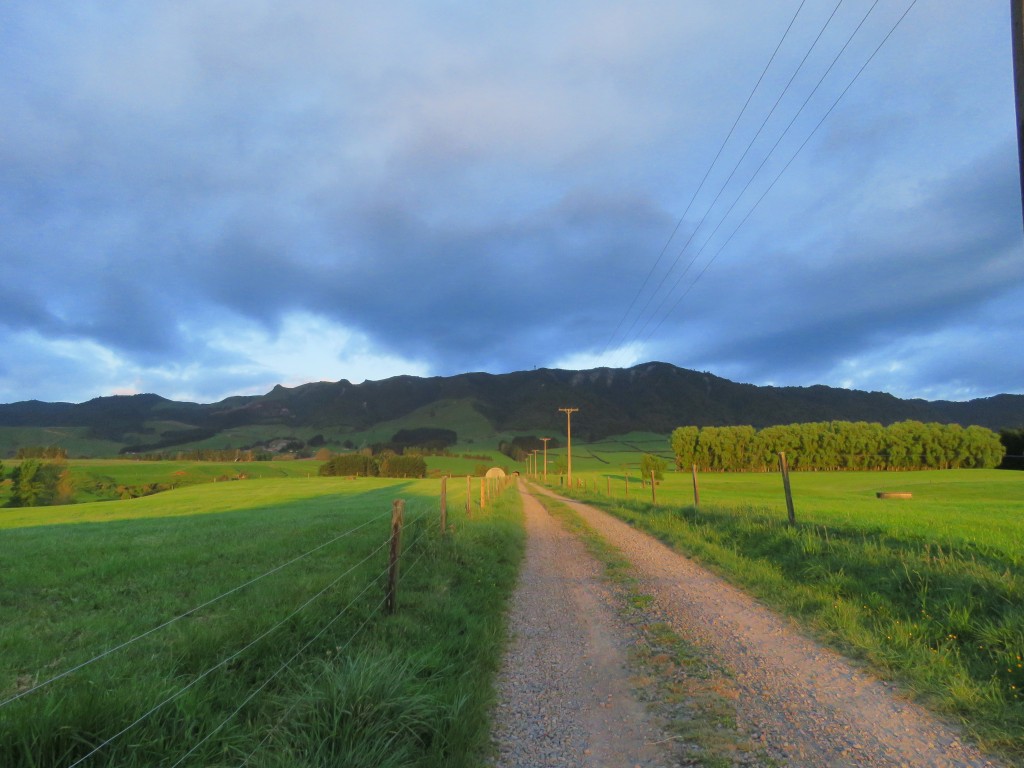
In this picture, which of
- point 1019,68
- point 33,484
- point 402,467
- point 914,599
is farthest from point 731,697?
point 402,467

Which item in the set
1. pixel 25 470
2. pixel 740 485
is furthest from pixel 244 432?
pixel 740 485

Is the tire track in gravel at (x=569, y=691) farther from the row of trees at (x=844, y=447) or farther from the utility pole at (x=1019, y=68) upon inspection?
the row of trees at (x=844, y=447)

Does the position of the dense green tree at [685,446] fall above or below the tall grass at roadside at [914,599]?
above

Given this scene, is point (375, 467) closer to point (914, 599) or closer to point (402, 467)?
point (402, 467)

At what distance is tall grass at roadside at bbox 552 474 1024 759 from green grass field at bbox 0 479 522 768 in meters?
4.11

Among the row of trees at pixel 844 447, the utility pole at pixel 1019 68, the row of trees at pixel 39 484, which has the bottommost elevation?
the row of trees at pixel 39 484

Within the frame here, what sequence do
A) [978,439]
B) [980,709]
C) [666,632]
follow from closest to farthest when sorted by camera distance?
[980,709], [666,632], [978,439]

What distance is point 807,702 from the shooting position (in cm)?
447

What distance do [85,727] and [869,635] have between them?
292 inches

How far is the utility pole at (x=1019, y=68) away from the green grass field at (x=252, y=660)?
26.4 feet

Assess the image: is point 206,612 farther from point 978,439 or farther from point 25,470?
point 978,439

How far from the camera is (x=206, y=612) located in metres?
7.15

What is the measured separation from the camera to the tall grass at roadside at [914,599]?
177 inches

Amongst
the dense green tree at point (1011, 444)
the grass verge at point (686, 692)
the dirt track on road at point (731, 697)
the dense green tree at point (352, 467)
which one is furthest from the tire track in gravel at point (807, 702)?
the dense green tree at point (1011, 444)
